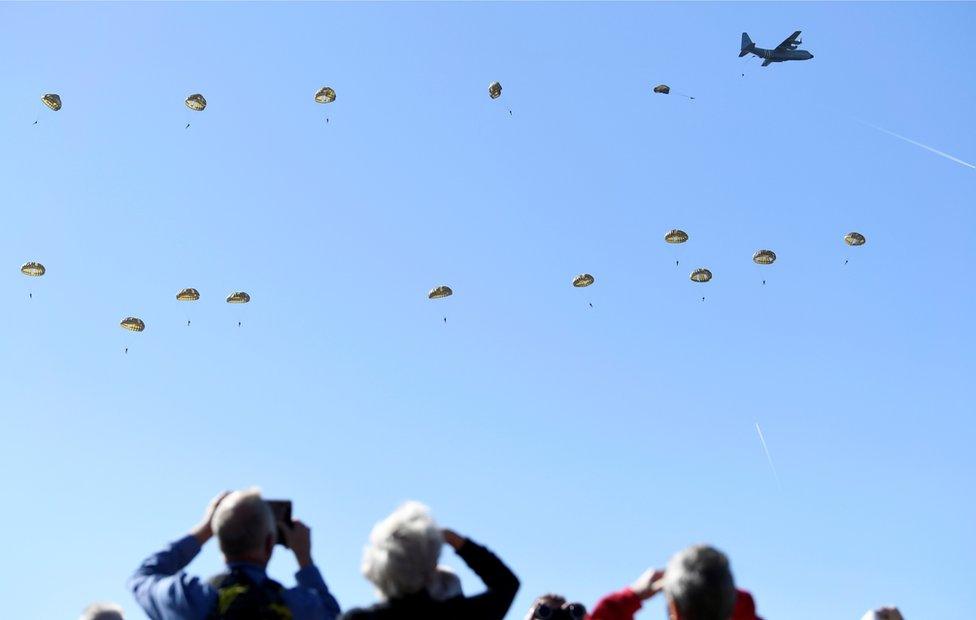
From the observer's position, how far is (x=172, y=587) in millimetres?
9828

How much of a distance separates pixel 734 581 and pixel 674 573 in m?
0.41

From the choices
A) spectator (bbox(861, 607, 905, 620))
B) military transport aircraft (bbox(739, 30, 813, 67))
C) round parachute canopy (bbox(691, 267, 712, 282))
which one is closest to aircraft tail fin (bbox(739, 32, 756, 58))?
military transport aircraft (bbox(739, 30, 813, 67))

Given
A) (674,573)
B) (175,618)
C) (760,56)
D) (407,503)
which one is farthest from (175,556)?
(760,56)

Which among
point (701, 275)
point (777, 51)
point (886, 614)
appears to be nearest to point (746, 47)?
point (777, 51)

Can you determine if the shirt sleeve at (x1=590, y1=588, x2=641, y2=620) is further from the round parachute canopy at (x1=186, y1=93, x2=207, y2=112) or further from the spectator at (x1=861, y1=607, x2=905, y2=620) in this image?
the round parachute canopy at (x1=186, y1=93, x2=207, y2=112)

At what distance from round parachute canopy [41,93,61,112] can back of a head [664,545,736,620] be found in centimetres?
4950

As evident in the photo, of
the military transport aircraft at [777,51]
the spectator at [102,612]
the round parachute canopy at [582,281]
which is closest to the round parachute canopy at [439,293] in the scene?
the round parachute canopy at [582,281]

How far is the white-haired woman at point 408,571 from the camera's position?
364 inches

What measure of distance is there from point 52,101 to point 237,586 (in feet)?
160

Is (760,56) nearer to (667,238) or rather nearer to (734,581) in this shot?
(667,238)

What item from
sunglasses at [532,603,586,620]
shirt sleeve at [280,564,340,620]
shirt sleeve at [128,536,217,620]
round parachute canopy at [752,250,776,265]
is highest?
round parachute canopy at [752,250,776,265]

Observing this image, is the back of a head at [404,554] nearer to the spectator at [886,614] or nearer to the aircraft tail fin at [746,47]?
the spectator at [886,614]

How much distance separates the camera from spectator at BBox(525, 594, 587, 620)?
34.5ft

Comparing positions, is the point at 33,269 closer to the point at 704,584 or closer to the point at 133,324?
the point at 133,324
